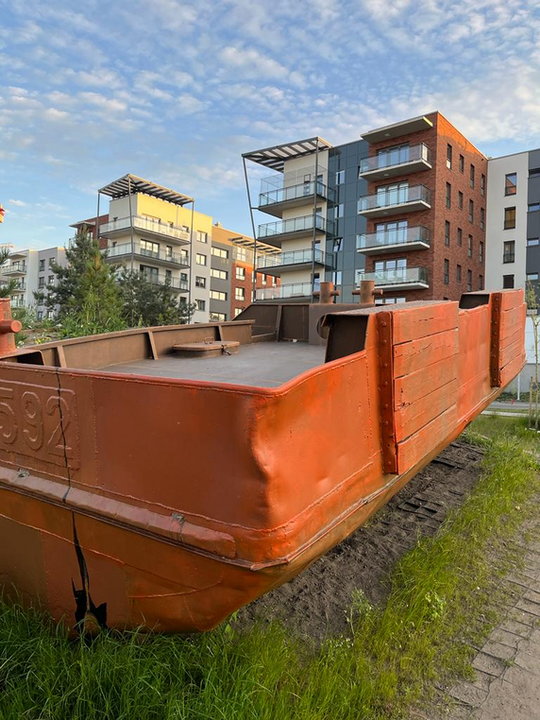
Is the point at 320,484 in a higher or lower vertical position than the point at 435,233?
lower

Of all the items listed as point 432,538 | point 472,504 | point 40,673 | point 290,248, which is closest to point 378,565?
point 432,538

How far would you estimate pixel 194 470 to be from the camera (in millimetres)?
2012

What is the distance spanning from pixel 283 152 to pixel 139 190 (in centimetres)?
1520

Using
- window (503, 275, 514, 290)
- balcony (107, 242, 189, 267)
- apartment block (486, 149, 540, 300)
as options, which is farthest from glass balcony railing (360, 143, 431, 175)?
balcony (107, 242, 189, 267)

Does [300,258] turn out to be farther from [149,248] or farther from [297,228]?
[149,248]

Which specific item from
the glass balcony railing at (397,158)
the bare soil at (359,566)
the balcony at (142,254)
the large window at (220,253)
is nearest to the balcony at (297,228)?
the glass balcony railing at (397,158)

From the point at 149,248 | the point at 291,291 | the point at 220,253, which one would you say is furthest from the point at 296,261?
the point at 220,253

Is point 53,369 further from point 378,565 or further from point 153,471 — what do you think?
point 378,565

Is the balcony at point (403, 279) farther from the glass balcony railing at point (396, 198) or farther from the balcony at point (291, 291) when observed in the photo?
the balcony at point (291, 291)

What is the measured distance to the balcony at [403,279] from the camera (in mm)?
31783

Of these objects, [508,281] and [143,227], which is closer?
[508,281]

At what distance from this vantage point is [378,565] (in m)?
3.96

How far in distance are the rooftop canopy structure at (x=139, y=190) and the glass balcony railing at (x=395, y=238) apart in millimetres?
21696

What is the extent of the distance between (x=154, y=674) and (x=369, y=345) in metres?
1.84
